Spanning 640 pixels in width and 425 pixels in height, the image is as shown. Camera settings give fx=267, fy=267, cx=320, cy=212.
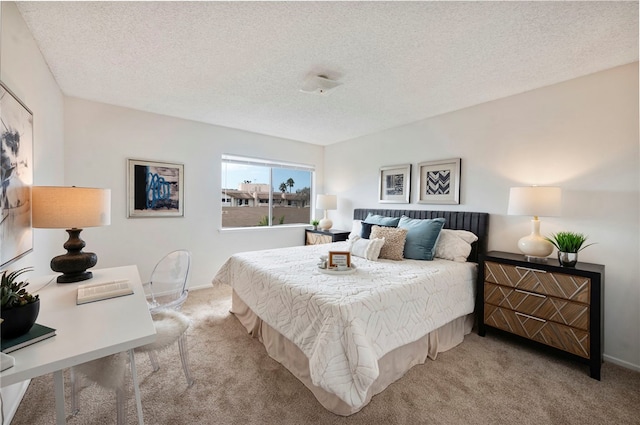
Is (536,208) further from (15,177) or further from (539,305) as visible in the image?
(15,177)

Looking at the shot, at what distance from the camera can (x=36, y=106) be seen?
206 centimetres

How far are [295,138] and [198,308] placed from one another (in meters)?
3.05

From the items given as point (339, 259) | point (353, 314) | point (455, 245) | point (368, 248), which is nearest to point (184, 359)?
point (353, 314)

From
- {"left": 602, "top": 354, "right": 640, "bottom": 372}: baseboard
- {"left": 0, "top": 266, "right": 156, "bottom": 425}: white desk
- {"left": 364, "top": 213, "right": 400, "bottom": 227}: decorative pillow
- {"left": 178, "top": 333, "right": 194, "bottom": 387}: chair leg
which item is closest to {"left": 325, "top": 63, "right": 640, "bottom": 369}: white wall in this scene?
{"left": 602, "top": 354, "right": 640, "bottom": 372}: baseboard

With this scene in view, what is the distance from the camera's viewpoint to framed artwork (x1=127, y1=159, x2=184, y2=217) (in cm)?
338

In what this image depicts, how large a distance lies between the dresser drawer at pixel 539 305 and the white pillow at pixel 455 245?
14.2 inches

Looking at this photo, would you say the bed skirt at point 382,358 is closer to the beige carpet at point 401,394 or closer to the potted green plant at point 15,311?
the beige carpet at point 401,394

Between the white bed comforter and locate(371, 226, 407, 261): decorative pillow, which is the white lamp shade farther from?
locate(371, 226, 407, 261): decorative pillow

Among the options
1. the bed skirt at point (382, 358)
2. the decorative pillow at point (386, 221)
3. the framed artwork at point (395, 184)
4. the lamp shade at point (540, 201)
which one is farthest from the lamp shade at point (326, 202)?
the lamp shade at point (540, 201)

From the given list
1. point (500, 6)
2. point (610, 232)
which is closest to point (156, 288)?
point (500, 6)

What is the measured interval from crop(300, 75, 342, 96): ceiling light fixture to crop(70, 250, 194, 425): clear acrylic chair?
1.83 meters

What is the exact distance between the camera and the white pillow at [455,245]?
2.77 meters

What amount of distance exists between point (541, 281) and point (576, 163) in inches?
44.6

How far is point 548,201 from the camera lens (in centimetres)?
224
